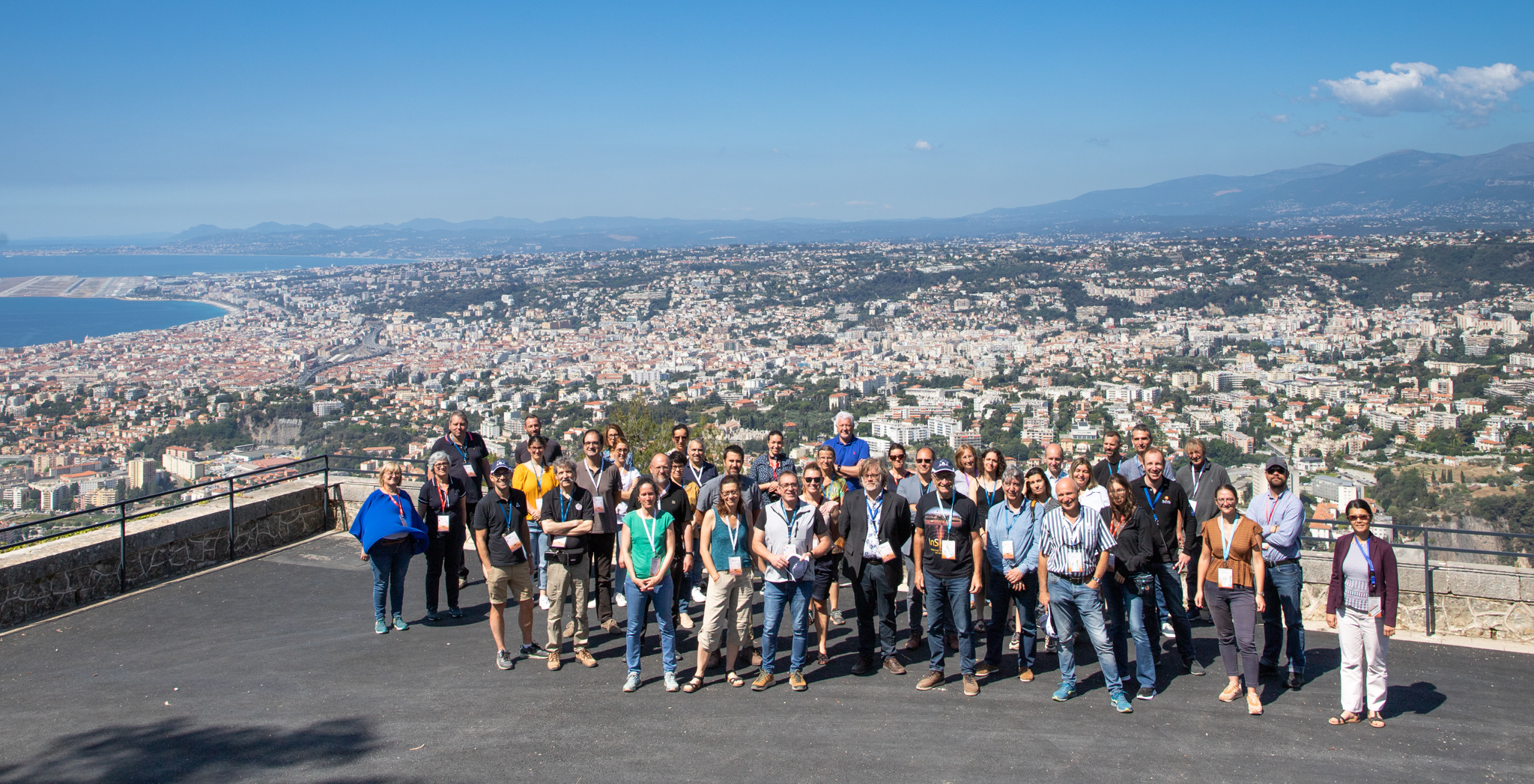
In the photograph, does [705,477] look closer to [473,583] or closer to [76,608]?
[473,583]

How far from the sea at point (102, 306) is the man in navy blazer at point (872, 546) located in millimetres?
75177

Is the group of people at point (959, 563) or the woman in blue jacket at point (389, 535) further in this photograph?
the woman in blue jacket at point (389, 535)

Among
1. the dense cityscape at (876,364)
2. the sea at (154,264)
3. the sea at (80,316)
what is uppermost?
the sea at (154,264)

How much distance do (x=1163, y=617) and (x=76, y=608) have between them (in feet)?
27.1

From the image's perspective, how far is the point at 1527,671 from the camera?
5.56 m

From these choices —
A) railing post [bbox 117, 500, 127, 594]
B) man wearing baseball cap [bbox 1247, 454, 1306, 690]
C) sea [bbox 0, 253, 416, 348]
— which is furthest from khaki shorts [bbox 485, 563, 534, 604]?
sea [bbox 0, 253, 416, 348]

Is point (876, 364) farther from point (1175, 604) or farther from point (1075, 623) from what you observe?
point (1075, 623)

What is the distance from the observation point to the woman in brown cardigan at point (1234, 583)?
4.89 m

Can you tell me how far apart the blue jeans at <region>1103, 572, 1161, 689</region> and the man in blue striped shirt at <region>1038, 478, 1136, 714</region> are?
0.32 ft

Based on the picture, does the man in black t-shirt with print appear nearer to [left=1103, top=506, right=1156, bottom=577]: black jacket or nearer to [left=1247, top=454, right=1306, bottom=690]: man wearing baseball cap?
[left=1103, top=506, right=1156, bottom=577]: black jacket

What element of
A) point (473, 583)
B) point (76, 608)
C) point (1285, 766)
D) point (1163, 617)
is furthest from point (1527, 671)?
point (76, 608)

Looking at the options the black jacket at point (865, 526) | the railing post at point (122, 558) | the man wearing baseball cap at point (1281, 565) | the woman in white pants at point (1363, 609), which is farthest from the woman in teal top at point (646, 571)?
the railing post at point (122, 558)

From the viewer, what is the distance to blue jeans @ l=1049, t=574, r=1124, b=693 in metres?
4.89

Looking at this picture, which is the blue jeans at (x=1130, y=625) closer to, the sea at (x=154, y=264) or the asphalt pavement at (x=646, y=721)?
the asphalt pavement at (x=646, y=721)
